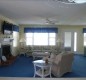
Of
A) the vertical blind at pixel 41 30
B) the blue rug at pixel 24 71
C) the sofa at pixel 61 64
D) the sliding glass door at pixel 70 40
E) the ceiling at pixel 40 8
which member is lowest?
the blue rug at pixel 24 71

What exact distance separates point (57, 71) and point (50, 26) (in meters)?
6.49

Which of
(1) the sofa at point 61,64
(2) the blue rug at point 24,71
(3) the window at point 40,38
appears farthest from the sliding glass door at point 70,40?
(1) the sofa at point 61,64

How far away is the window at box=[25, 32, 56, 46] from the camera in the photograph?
11.1 meters

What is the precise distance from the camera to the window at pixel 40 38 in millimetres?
11062

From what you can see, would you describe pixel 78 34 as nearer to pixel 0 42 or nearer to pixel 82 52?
pixel 82 52

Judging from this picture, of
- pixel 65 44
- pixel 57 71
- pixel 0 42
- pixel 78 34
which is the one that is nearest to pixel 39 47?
pixel 65 44

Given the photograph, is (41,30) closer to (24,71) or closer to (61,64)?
(24,71)

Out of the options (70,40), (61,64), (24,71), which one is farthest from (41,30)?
(61,64)

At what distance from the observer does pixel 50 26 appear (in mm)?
11062

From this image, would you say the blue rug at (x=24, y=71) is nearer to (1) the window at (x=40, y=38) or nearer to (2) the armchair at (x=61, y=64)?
(2) the armchair at (x=61, y=64)

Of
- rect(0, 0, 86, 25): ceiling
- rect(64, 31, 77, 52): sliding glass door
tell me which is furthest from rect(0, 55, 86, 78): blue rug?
rect(64, 31, 77, 52): sliding glass door

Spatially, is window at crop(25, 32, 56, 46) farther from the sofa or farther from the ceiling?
the sofa

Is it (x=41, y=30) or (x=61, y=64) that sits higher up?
(x=41, y=30)

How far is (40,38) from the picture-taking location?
11102mm
